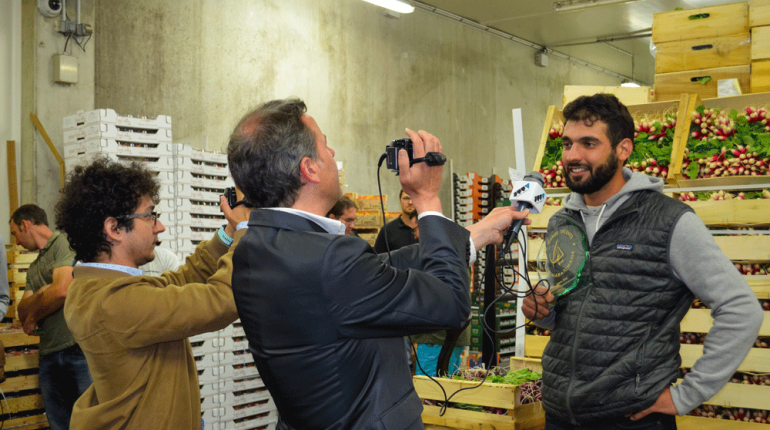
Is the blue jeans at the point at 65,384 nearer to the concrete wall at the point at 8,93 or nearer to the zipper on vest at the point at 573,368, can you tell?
the concrete wall at the point at 8,93

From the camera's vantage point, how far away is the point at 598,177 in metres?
2.44

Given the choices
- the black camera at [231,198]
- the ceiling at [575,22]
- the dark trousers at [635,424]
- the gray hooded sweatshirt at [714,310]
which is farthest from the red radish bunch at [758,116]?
the ceiling at [575,22]

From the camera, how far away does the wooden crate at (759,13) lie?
3.89m

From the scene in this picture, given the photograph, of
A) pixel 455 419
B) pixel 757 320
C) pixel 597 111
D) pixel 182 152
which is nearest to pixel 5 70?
pixel 182 152

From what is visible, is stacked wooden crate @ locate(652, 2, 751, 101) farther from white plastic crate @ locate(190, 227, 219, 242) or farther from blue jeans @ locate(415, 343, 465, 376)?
white plastic crate @ locate(190, 227, 219, 242)

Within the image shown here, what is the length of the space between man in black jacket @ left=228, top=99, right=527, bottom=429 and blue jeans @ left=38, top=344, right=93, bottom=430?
10.5ft

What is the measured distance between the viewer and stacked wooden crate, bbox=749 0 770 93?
12.8 ft

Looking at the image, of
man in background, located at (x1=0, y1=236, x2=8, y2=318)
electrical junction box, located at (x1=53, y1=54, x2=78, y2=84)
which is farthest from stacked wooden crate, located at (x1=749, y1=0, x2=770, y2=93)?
electrical junction box, located at (x1=53, y1=54, x2=78, y2=84)

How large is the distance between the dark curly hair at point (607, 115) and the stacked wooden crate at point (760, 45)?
190cm

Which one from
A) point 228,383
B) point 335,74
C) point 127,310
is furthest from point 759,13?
point 335,74

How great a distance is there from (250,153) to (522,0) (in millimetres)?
9743

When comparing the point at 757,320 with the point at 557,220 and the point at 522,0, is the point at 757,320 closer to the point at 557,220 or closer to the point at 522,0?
the point at 557,220

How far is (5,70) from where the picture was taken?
6328 mm

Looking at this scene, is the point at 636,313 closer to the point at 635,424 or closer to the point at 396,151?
the point at 635,424
